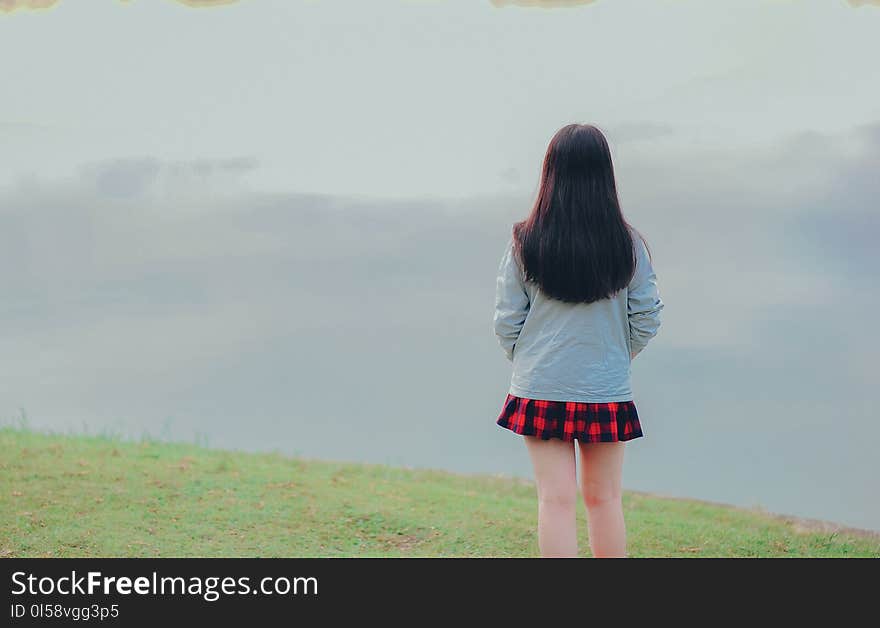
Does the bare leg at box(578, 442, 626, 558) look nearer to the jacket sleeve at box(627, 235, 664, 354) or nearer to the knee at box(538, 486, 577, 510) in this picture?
the knee at box(538, 486, 577, 510)

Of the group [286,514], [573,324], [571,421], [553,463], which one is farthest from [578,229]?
[286,514]

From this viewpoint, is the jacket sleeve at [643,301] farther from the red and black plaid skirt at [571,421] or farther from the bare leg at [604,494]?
the bare leg at [604,494]

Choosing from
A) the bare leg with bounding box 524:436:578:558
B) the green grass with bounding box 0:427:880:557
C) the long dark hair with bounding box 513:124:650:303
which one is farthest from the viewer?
the green grass with bounding box 0:427:880:557

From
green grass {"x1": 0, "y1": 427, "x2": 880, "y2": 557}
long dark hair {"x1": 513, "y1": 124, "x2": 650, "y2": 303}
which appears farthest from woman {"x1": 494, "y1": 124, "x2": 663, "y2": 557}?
green grass {"x1": 0, "y1": 427, "x2": 880, "y2": 557}

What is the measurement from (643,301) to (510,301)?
0.50 meters

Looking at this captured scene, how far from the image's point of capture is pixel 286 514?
17.4ft

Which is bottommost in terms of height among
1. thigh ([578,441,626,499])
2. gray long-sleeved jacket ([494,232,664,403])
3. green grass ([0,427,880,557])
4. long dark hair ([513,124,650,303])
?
green grass ([0,427,880,557])

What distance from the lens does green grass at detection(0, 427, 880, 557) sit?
190 inches

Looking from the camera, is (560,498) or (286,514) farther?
(286,514)

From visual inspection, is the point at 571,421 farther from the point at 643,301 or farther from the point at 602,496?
the point at 643,301

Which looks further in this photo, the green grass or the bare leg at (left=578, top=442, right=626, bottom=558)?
the green grass
